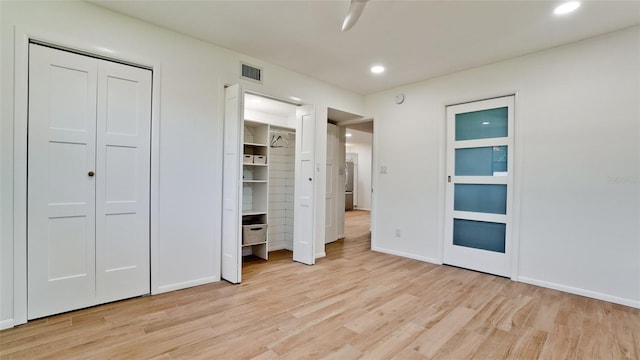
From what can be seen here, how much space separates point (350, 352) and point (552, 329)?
5.50ft

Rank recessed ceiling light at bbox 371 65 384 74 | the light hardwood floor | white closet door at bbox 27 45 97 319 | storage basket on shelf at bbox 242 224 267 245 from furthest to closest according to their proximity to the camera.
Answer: storage basket on shelf at bbox 242 224 267 245 → recessed ceiling light at bbox 371 65 384 74 → white closet door at bbox 27 45 97 319 → the light hardwood floor

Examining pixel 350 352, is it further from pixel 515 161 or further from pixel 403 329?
pixel 515 161

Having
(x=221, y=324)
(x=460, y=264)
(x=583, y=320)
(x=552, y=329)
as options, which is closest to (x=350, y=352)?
(x=221, y=324)

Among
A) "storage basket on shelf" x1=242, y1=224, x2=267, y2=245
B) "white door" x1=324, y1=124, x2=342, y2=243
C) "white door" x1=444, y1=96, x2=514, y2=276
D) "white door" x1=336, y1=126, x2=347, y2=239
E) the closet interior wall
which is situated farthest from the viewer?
"white door" x1=336, y1=126, x2=347, y2=239

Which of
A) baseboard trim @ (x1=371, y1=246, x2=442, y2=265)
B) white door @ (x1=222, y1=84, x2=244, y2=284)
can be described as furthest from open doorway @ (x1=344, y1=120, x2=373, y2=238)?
white door @ (x1=222, y1=84, x2=244, y2=284)

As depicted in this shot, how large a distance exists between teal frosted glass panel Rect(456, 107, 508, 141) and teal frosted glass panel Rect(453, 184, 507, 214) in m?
0.64

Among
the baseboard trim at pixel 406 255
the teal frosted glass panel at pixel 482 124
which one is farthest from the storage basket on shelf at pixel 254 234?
the teal frosted glass panel at pixel 482 124

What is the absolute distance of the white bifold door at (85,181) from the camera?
2301mm

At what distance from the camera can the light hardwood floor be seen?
195 cm

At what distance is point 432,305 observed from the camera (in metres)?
2.71

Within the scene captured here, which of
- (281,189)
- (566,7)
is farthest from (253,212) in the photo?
(566,7)

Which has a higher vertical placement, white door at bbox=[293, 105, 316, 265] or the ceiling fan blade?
the ceiling fan blade

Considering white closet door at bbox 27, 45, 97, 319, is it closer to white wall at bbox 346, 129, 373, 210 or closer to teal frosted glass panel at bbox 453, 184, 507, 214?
teal frosted glass panel at bbox 453, 184, 507, 214

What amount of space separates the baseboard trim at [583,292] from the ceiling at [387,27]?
8.40 ft
